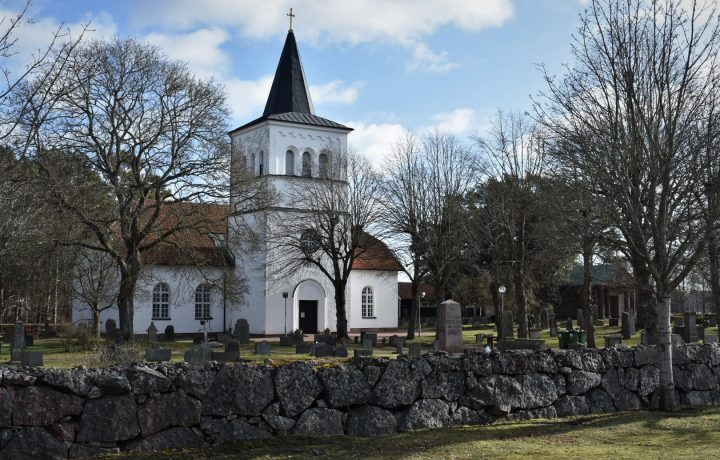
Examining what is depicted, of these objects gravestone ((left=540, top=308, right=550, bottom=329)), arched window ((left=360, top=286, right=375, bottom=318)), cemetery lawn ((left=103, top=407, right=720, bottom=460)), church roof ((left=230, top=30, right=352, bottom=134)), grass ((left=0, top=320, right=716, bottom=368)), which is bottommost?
cemetery lawn ((left=103, top=407, right=720, bottom=460))

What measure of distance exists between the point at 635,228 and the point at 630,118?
5.92 ft

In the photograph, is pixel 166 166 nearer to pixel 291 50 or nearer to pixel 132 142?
pixel 132 142

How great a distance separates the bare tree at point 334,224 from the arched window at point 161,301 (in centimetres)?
705

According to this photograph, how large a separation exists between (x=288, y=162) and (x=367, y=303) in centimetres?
1066

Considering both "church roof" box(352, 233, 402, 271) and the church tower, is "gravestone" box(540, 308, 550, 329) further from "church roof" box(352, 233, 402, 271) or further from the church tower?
the church tower

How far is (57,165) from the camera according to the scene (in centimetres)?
2647

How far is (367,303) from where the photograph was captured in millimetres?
48844

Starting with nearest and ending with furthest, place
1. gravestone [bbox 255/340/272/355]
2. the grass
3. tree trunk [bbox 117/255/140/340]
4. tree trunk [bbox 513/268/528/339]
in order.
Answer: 1. the grass
2. gravestone [bbox 255/340/272/355]
3. tree trunk [bbox 117/255/140/340]
4. tree trunk [bbox 513/268/528/339]

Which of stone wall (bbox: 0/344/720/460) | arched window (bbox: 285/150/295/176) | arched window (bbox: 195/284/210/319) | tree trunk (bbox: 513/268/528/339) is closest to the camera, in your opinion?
stone wall (bbox: 0/344/720/460)

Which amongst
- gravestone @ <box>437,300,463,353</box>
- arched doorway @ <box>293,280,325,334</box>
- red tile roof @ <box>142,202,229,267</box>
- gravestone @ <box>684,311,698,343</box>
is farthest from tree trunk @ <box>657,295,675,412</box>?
arched doorway @ <box>293,280,325,334</box>

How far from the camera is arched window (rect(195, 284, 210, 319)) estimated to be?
44.5m

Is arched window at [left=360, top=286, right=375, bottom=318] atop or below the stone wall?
atop

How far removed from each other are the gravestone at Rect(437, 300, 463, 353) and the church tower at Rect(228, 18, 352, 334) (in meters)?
21.0

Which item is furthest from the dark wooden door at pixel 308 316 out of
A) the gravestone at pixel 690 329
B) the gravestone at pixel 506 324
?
the gravestone at pixel 690 329
